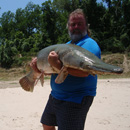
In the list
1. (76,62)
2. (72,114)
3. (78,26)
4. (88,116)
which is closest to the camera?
(76,62)

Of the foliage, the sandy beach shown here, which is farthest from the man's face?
the foliage

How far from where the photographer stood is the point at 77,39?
90.4 inches

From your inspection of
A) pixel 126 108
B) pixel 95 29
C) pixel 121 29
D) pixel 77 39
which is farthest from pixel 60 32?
pixel 77 39

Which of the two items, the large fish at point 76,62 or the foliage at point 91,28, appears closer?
the large fish at point 76,62

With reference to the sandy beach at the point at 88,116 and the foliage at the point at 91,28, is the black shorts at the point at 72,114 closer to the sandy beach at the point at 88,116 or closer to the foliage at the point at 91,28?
the sandy beach at the point at 88,116

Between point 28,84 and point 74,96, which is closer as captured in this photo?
point 74,96

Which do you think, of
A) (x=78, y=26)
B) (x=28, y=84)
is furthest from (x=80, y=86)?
(x=28, y=84)

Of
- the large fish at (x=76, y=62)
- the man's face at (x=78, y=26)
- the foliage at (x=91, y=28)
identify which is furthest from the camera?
the foliage at (x=91, y=28)

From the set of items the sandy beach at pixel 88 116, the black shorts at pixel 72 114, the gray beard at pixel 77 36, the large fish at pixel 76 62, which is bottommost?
the sandy beach at pixel 88 116

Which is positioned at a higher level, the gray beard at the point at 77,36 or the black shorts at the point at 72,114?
the gray beard at the point at 77,36

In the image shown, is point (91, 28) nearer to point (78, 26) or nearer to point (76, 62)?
point (78, 26)

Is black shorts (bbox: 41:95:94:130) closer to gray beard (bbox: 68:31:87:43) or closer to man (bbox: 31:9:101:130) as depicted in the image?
man (bbox: 31:9:101:130)

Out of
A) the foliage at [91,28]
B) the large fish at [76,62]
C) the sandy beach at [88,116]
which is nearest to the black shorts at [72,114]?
the large fish at [76,62]

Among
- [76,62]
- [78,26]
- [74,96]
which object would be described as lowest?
[74,96]
